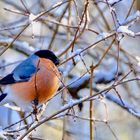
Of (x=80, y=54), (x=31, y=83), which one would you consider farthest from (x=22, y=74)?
(x=80, y=54)

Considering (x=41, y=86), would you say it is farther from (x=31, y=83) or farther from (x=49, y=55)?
(x=49, y=55)

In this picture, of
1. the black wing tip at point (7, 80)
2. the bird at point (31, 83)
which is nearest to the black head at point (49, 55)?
the bird at point (31, 83)

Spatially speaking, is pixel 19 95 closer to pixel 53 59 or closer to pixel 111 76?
pixel 53 59

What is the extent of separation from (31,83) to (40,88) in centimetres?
6

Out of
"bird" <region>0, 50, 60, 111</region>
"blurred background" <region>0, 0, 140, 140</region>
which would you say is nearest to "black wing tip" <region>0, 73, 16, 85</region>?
"bird" <region>0, 50, 60, 111</region>

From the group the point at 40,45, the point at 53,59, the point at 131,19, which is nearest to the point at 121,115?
the point at 40,45

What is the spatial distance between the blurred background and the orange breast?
80mm

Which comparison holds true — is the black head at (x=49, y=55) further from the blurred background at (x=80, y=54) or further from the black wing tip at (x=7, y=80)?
the black wing tip at (x=7, y=80)

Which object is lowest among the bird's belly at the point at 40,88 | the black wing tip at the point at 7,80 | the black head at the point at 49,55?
the bird's belly at the point at 40,88

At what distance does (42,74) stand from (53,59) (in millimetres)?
91

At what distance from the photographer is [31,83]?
7.67 feet

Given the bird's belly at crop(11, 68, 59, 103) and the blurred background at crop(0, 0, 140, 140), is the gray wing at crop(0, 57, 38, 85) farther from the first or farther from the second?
the blurred background at crop(0, 0, 140, 140)

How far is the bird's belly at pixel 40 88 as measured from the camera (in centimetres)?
228

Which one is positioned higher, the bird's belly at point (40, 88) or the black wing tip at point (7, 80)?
the black wing tip at point (7, 80)
